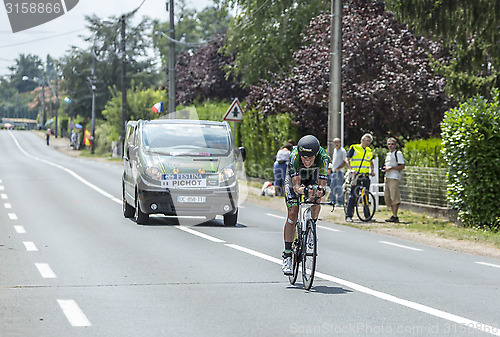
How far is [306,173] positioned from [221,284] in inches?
59.8

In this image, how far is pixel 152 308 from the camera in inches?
306

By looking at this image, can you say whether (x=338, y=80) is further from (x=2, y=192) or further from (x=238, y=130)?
(x=238, y=130)

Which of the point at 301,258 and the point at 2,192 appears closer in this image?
the point at 301,258

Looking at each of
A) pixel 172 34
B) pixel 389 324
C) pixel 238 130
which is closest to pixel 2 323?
pixel 389 324

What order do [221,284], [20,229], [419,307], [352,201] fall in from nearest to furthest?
[419,307]
[221,284]
[20,229]
[352,201]

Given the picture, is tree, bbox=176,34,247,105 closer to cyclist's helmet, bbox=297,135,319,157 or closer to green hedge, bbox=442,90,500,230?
green hedge, bbox=442,90,500,230

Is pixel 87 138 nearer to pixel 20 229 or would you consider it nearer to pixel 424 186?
pixel 424 186

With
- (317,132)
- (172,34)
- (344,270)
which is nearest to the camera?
(344,270)

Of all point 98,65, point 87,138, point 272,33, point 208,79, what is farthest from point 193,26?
point 272,33

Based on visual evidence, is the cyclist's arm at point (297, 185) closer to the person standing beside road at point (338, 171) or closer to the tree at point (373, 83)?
the person standing beside road at point (338, 171)

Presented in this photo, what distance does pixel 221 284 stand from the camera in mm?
9281

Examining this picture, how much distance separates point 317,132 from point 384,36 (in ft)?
12.9

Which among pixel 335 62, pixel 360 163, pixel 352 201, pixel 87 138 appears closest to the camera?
pixel 360 163

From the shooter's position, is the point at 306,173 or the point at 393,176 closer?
the point at 306,173
